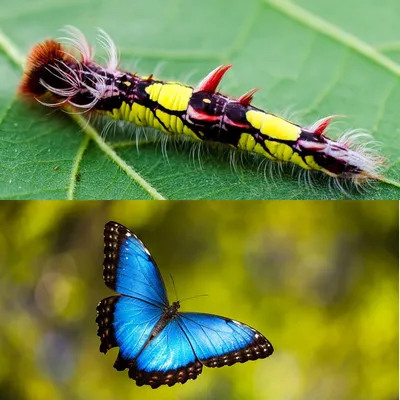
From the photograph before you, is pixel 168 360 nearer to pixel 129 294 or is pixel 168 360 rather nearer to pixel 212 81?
pixel 129 294

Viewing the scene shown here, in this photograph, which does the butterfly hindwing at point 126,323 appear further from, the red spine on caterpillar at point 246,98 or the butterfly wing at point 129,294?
the red spine on caterpillar at point 246,98

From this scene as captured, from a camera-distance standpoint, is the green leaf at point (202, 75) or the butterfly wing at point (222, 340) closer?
the butterfly wing at point (222, 340)

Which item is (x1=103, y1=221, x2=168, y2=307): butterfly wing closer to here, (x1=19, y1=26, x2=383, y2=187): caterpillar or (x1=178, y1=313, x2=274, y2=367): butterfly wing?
(x1=178, y1=313, x2=274, y2=367): butterfly wing

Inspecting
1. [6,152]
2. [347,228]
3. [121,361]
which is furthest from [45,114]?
[347,228]

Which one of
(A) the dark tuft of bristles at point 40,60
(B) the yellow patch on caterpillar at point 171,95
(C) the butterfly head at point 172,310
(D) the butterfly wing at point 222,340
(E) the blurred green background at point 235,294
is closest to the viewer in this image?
(D) the butterfly wing at point 222,340

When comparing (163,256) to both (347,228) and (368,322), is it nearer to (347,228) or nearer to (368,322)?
(347,228)

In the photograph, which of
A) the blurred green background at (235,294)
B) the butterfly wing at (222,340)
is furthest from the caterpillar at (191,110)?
the butterfly wing at (222,340)
